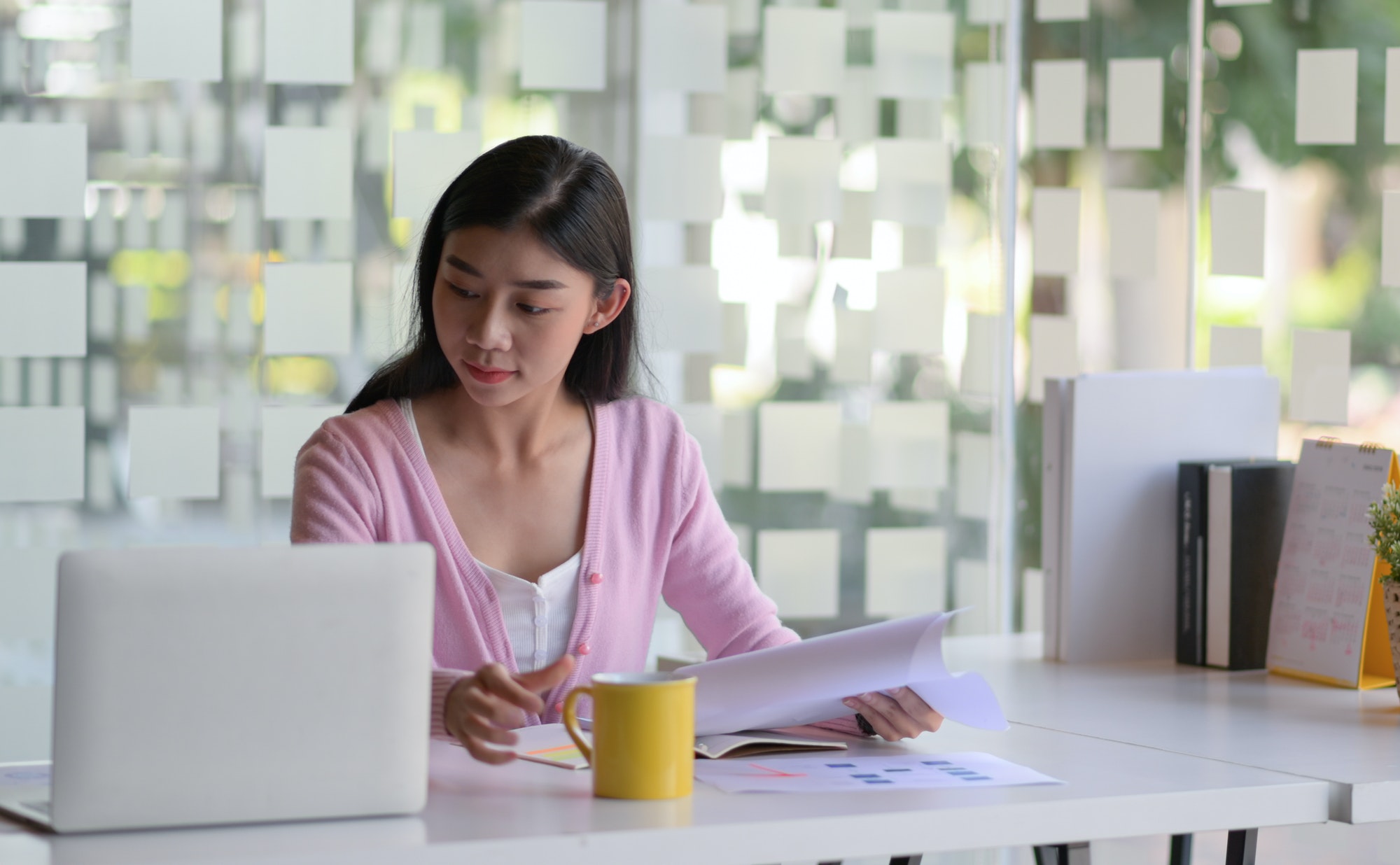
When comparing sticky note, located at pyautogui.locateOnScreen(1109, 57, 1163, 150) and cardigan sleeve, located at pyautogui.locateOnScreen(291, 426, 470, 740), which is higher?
sticky note, located at pyautogui.locateOnScreen(1109, 57, 1163, 150)

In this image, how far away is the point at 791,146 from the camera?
323 centimetres

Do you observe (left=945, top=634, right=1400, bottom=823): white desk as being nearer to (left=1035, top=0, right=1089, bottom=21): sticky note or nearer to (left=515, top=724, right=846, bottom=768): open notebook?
(left=515, top=724, right=846, bottom=768): open notebook

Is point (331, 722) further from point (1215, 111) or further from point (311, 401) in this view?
point (1215, 111)

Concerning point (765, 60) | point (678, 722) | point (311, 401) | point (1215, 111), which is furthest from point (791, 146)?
point (678, 722)

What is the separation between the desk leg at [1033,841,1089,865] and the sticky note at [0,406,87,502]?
5.87ft

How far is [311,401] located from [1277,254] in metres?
1.93

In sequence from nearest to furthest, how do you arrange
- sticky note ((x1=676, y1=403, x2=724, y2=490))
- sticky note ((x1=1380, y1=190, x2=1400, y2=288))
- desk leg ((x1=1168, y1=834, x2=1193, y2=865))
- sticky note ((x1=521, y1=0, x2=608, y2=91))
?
1. desk leg ((x1=1168, y1=834, x2=1193, y2=865))
2. sticky note ((x1=1380, y1=190, x2=1400, y2=288))
3. sticky note ((x1=521, y1=0, x2=608, y2=91))
4. sticky note ((x1=676, y1=403, x2=724, y2=490))

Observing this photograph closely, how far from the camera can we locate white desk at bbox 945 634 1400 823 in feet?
4.47

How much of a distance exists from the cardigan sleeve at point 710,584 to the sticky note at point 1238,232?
60.3 inches

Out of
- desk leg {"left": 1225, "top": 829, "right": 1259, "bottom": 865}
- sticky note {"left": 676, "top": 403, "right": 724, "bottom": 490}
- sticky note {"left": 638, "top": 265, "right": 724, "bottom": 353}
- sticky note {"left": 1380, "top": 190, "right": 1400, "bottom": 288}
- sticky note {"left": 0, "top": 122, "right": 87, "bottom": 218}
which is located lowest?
desk leg {"left": 1225, "top": 829, "right": 1259, "bottom": 865}

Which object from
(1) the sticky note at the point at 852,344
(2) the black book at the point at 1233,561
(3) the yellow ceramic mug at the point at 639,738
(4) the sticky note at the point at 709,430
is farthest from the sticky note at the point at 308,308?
(3) the yellow ceramic mug at the point at 639,738

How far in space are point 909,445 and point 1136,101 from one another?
0.85m

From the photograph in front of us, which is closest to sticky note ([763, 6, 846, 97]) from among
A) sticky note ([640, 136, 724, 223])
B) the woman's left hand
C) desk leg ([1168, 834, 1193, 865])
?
sticky note ([640, 136, 724, 223])

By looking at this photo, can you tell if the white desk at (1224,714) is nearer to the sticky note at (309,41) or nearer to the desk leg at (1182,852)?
the desk leg at (1182,852)
